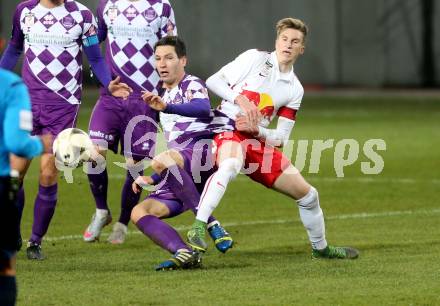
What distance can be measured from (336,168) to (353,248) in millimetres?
6504

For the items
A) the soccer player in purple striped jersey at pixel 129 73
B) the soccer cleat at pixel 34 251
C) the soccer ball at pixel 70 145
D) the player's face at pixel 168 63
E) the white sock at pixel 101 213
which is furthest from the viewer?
the soccer player in purple striped jersey at pixel 129 73

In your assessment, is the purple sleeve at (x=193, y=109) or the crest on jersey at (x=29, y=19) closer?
the purple sleeve at (x=193, y=109)

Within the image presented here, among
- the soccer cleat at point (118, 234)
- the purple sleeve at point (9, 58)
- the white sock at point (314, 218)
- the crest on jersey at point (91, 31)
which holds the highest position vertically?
the crest on jersey at point (91, 31)

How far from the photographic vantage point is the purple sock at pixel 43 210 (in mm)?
9477

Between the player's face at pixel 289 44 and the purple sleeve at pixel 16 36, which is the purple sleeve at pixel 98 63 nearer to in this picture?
the purple sleeve at pixel 16 36

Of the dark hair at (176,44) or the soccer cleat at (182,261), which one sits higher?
the dark hair at (176,44)

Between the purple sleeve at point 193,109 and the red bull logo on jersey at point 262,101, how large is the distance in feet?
1.59

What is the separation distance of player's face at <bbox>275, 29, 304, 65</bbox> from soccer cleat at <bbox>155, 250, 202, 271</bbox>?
174 centimetres

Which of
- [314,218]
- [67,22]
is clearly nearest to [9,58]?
[67,22]

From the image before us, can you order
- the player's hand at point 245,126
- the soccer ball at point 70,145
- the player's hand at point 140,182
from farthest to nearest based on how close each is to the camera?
the player's hand at point 245,126, the player's hand at point 140,182, the soccer ball at point 70,145

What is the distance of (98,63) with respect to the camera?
387 inches

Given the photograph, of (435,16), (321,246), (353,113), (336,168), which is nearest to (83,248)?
(321,246)

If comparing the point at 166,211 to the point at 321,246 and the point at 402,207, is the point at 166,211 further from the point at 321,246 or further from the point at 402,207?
the point at 402,207

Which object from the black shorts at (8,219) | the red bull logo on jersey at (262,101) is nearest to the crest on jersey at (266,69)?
the red bull logo on jersey at (262,101)
